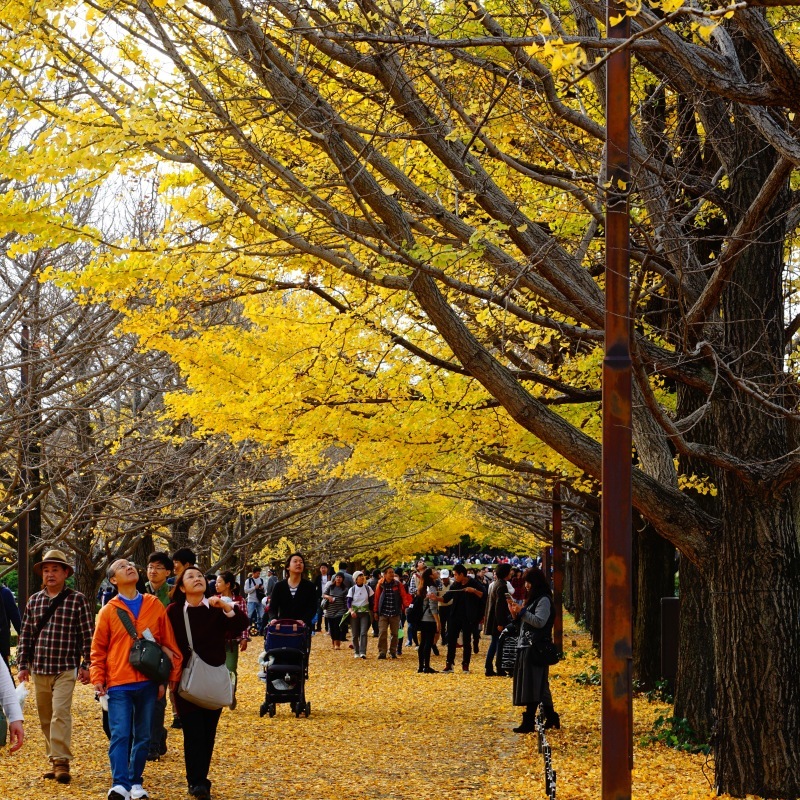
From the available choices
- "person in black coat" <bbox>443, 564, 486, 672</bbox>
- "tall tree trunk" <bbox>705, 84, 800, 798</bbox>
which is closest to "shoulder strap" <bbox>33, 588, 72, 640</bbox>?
"tall tree trunk" <bbox>705, 84, 800, 798</bbox>

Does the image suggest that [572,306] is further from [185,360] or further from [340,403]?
[185,360]

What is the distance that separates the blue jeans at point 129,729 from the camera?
8469 millimetres

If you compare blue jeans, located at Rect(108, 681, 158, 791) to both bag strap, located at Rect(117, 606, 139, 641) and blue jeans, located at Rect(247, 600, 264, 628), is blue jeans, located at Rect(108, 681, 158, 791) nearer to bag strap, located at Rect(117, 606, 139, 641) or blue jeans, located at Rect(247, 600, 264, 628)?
bag strap, located at Rect(117, 606, 139, 641)

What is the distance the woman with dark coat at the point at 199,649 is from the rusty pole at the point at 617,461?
3.76 m

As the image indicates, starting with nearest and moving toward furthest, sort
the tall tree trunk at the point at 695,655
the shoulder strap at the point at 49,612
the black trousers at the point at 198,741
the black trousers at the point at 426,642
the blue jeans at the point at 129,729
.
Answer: the blue jeans at the point at 129,729
the black trousers at the point at 198,741
the shoulder strap at the point at 49,612
the tall tree trunk at the point at 695,655
the black trousers at the point at 426,642

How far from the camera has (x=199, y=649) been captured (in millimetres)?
8812

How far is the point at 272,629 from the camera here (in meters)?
13.9

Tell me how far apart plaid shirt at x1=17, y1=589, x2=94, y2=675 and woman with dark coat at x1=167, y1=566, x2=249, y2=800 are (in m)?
1.43

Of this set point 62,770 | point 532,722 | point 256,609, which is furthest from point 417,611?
point 62,770

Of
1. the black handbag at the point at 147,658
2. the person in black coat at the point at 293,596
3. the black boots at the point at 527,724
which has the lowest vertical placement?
the black boots at the point at 527,724

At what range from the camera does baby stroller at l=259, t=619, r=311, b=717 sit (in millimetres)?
13852

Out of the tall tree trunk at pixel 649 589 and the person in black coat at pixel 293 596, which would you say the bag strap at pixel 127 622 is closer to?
the person in black coat at pixel 293 596

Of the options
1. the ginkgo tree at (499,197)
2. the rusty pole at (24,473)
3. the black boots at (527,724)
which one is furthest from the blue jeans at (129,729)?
the black boots at (527,724)

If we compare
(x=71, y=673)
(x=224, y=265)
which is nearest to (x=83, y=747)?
(x=71, y=673)
